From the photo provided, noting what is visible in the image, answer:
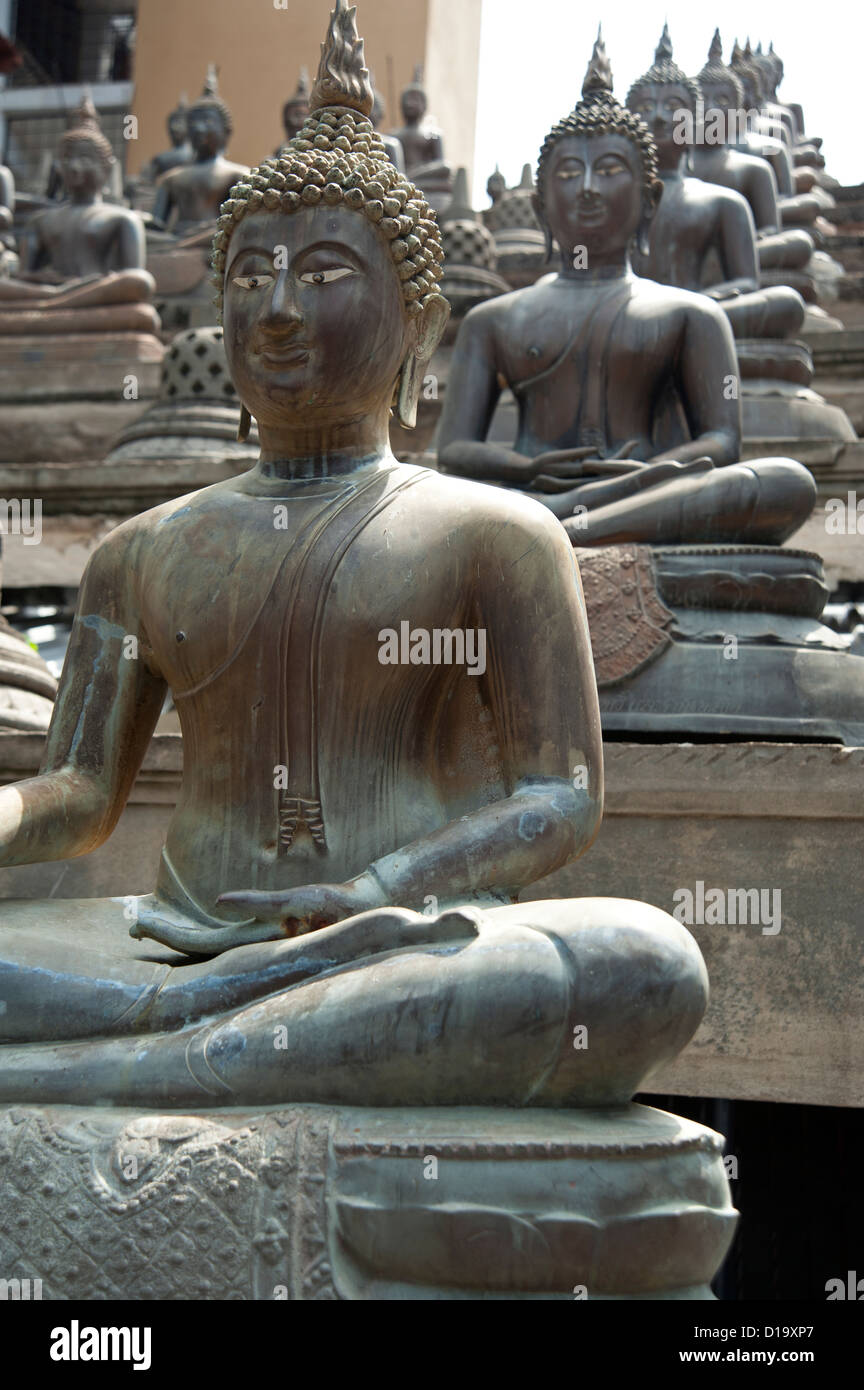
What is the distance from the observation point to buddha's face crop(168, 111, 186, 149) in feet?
73.4

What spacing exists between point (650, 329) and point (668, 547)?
940 mm

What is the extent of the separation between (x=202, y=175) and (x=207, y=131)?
1.36 ft

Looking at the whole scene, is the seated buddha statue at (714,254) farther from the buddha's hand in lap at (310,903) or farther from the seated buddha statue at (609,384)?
the buddha's hand in lap at (310,903)

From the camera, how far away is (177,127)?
73.8 feet

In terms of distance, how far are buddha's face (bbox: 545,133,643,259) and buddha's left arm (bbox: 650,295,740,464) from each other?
1.63ft

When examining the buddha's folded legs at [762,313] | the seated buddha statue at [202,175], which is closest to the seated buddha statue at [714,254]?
the buddha's folded legs at [762,313]

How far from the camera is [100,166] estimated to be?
16.1m

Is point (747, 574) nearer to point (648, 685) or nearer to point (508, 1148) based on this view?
point (648, 685)

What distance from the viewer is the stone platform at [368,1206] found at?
9.70 ft

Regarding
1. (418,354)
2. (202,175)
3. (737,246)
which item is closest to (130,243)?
(202,175)

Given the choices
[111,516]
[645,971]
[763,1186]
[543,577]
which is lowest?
[763,1186]

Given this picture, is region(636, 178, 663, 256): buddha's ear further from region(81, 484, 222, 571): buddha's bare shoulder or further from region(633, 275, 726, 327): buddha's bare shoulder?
region(81, 484, 222, 571): buddha's bare shoulder

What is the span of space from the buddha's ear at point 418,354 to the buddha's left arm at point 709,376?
115 inches
